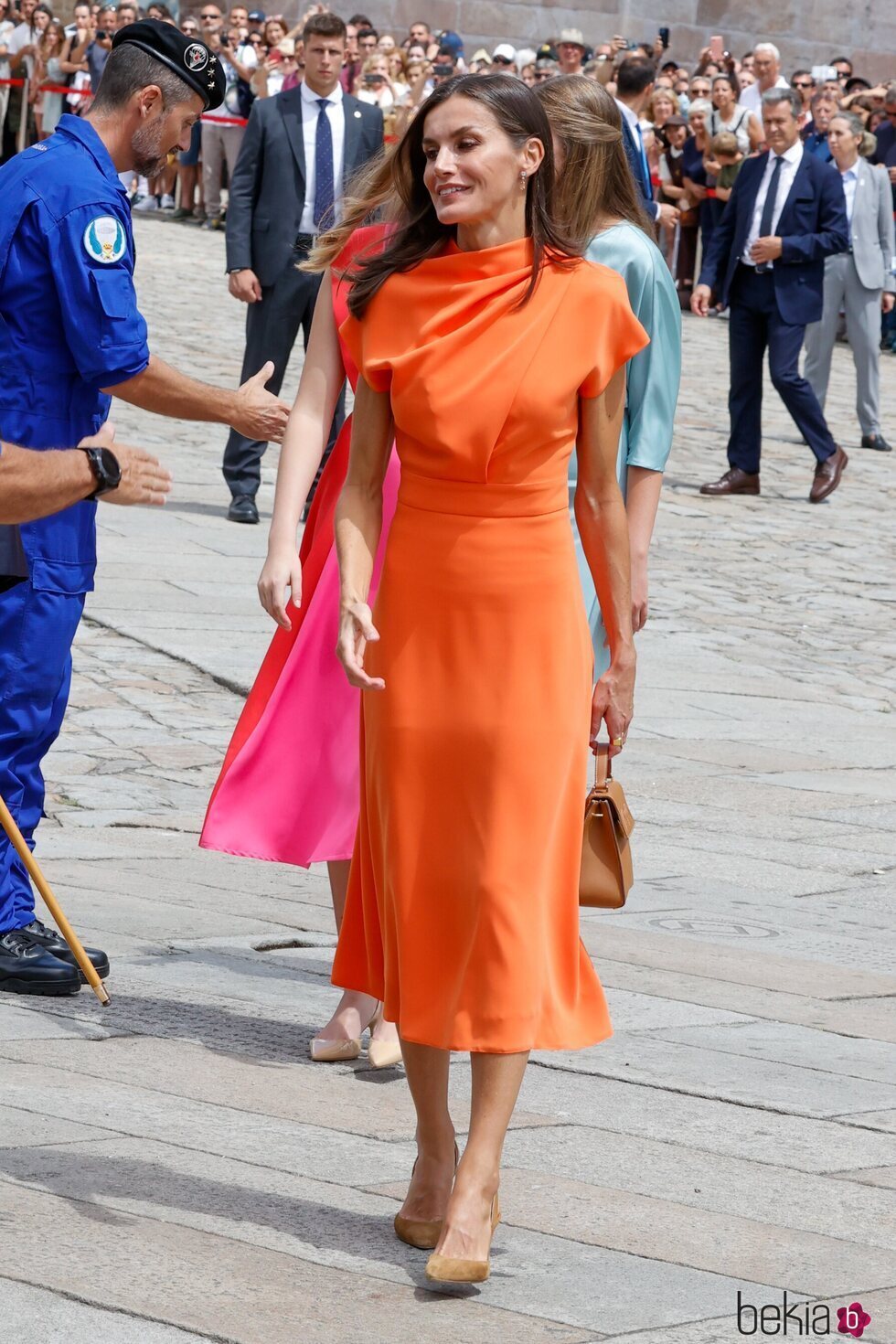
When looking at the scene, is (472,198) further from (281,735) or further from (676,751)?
(676,751)

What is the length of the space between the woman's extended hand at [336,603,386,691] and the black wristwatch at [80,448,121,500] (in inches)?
16.5

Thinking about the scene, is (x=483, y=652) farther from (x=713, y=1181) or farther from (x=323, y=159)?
(x=323, y=159)

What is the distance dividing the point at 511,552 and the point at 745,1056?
66.3 inches

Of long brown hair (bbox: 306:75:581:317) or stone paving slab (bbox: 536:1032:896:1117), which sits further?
stone paving slab (bbox: 536:1032:896:1117)

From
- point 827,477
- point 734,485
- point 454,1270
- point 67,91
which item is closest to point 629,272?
point 454,1270

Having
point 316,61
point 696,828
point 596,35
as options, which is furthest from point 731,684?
point 596,35

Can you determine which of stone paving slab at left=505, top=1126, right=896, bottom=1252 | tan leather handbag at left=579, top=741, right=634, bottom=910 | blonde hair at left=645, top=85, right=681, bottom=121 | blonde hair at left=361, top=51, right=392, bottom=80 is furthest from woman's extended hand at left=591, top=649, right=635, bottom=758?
blonde hair at left=361, top=51, right=392, bottom=80

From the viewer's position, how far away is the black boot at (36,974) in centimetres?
486

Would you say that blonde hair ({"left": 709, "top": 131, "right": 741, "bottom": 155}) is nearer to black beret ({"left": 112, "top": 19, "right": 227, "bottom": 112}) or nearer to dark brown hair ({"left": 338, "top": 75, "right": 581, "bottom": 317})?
black beret ({"left": 112, "top": 19, "right": 227, "bottom": 112})

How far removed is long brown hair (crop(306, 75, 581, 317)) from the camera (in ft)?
11.6

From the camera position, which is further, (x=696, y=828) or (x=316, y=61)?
(x=316, y=61)

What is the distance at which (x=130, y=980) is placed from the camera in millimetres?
5012

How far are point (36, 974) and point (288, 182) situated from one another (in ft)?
21.8

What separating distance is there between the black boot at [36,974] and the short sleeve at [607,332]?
2032mm
